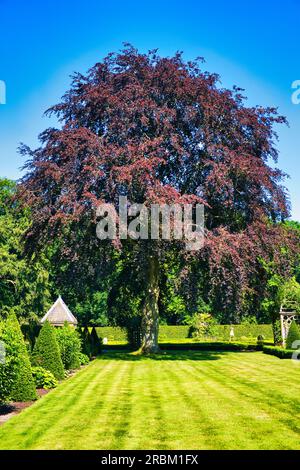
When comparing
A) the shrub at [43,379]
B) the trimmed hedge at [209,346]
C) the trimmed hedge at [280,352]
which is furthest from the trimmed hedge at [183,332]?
the shrub at [43,379]

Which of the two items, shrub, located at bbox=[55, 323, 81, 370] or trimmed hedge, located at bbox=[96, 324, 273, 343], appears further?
trimmed hedge, located at bbox=[96, 324, 273, 343]

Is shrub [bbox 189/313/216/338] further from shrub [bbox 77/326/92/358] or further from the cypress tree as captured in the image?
shrub [bbox 77/326/92/358]

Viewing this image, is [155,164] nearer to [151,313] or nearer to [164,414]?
[151,313]

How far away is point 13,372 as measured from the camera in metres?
11.8

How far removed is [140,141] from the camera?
23.7 metres

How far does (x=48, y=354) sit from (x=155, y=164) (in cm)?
979

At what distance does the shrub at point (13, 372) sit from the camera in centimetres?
1156

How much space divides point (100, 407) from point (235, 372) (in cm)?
921

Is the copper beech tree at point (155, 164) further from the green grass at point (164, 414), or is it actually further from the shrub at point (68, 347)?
the green grass at point (164, 414)

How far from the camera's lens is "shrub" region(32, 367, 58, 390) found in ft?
51.7

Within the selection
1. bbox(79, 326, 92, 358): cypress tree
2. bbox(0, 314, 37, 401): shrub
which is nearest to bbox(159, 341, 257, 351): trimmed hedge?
bbox(79, 326, 92, 358): cypress tree

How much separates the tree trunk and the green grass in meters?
8.69

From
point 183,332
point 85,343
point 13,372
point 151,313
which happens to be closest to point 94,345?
point 85,343

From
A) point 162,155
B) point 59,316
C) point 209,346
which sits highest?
point 162,155
